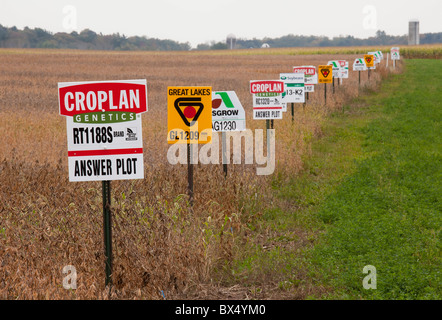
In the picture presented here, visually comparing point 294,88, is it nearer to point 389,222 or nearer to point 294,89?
point 294,89

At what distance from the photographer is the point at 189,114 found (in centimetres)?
766

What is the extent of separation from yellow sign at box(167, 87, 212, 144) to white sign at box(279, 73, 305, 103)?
28.7 ft

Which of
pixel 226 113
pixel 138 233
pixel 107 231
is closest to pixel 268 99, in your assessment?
pixel 226 113

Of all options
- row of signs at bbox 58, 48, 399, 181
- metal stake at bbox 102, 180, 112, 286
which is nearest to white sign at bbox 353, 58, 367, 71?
row of signs at bbox 58, 48, 399, 181

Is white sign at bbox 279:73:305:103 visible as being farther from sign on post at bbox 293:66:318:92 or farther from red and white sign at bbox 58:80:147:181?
red and white sign at bbox 58:80:147:181

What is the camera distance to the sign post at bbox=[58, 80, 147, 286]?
533 cm

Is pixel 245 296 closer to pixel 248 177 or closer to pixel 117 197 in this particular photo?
pixel 117 197

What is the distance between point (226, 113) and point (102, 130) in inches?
155

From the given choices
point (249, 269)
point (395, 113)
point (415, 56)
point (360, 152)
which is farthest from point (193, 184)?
point (415, 56)

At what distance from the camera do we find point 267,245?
7406 millimetres

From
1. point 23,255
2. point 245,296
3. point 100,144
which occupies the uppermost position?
point 100,144

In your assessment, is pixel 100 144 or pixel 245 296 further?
pixel 245 296

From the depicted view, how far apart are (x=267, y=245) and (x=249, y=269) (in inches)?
44.1

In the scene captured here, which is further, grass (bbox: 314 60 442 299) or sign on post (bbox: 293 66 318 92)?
sign on post (bbox: 293 66 318 92)
